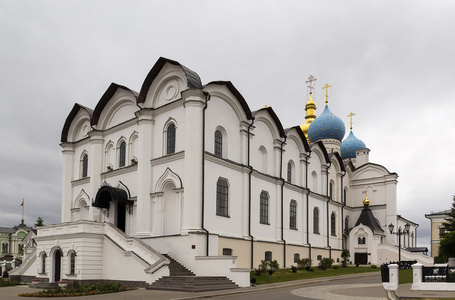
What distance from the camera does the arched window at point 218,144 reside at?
3085cm

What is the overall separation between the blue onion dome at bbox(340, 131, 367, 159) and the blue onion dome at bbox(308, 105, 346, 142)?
3488 mm

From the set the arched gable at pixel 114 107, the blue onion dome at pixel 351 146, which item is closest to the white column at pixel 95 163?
the arched gable at pixel 114 107

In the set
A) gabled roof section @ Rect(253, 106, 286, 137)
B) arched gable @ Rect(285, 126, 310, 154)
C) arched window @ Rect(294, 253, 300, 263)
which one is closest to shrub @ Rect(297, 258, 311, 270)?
arched window @ Rect(294, 253, 300, 263)

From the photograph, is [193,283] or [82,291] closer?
[82,291]

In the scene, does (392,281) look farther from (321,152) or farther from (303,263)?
(321,152)

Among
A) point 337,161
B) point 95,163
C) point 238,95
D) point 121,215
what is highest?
point 238,95

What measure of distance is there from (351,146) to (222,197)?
32434 millimetres

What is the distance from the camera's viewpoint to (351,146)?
5938 centimetres

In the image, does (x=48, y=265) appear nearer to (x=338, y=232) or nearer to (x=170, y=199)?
(x=170, y=199)

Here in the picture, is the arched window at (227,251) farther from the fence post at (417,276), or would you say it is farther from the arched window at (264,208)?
the fence post at (417,276)

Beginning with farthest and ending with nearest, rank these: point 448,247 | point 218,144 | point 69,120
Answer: point 69,120 < point 448,247 < point 218,144

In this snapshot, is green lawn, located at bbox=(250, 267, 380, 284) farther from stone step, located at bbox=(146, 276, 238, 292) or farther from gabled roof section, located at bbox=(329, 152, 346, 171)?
gabled roof section, located at bbox=(329, 152, 346, 171)

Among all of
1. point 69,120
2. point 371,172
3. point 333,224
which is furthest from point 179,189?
point 371,172

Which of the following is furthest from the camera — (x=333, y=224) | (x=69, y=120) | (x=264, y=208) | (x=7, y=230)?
(x=7, y=230)
